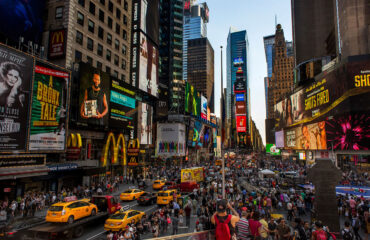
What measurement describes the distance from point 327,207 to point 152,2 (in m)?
61.7

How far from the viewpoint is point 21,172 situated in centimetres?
2409

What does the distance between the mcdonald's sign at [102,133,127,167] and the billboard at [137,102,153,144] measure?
428 inches

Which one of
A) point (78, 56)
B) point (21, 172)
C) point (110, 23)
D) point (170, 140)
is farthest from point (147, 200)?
point (170, 140)

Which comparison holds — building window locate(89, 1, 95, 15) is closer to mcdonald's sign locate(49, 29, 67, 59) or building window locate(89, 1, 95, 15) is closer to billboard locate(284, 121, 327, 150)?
mcdonald's sign locate(49, 29, 67, 59)

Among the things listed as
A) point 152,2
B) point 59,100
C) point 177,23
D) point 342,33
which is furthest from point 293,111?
point 177,23

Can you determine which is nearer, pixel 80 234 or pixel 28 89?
pixel 80 234

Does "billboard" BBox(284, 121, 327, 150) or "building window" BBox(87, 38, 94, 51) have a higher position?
"building window" BBox(87, 38, 94, 51)

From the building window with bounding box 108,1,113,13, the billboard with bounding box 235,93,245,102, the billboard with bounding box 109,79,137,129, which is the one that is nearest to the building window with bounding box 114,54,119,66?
the billboard with bounding box 109,79,137,129

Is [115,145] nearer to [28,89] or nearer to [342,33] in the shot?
[28,89]

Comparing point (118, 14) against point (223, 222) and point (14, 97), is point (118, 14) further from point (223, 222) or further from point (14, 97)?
point (223, 222)

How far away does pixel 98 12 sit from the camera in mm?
41156

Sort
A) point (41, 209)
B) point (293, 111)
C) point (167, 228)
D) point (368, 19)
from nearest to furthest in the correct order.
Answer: point (167, 228) < point (41, 209) < point (368, 19) < point (293, 111)

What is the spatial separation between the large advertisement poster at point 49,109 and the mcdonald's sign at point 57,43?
19.4 feet

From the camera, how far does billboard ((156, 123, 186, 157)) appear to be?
76.7m
